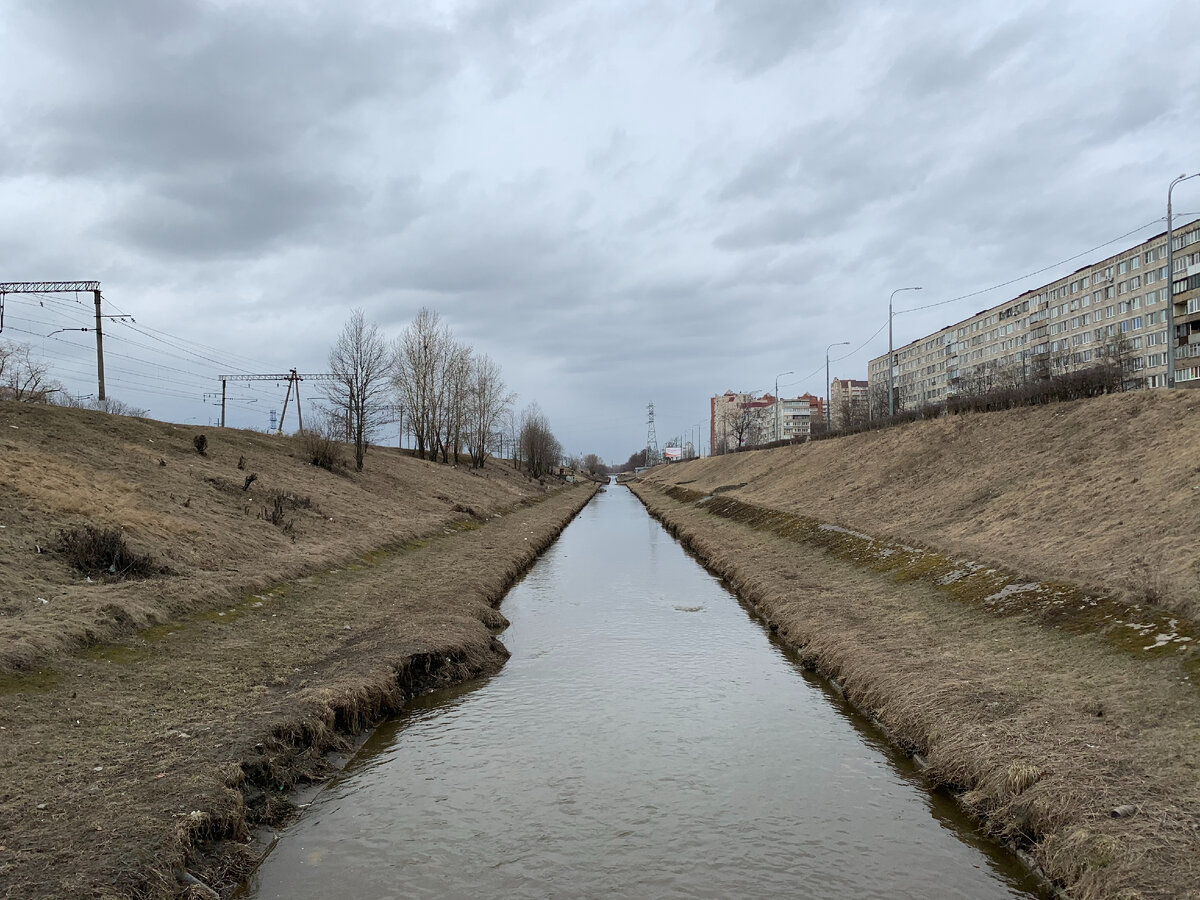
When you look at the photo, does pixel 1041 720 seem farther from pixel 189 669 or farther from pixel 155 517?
pixel 155 517

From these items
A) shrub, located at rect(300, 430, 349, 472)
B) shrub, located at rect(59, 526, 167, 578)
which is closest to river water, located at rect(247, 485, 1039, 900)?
shrub, located at rect(59, 526, 167, 578)

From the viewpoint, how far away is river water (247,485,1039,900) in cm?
706

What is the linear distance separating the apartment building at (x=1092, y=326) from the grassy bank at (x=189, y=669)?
56.6m

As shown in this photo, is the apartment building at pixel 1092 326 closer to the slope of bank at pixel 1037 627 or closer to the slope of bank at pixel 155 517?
the slope of bank at pixel 1037 627

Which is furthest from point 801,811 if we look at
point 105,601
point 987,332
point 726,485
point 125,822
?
point 987,332

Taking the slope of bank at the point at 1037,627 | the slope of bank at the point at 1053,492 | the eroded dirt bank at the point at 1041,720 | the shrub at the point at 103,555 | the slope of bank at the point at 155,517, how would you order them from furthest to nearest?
the shrub at the point at 103,555 → the slope of bank at the point at 1053,492 → the slope of bank at the point at 155,517 → the slope of bank at the point at 1037,627 → the eroded dirt bank at the point at 1041,720

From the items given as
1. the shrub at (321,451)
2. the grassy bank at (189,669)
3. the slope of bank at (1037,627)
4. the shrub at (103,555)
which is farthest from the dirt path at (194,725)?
the shrub at (321,451)

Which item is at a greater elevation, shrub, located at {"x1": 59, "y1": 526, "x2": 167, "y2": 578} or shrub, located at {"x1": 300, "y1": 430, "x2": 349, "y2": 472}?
shrub, located at {"x1": 300, "y1": 430, "x2": 349, "y2": 472}

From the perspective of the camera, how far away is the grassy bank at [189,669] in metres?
6.70

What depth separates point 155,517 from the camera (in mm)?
19344

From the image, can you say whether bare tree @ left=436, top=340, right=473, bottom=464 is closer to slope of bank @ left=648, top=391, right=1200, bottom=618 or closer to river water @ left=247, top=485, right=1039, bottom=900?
slope of bank @ left=648, top=391, right=1200, bottom=618

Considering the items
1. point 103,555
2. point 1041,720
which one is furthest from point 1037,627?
point 103,555

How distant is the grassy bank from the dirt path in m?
0.03

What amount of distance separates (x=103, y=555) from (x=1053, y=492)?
24.1 metres
